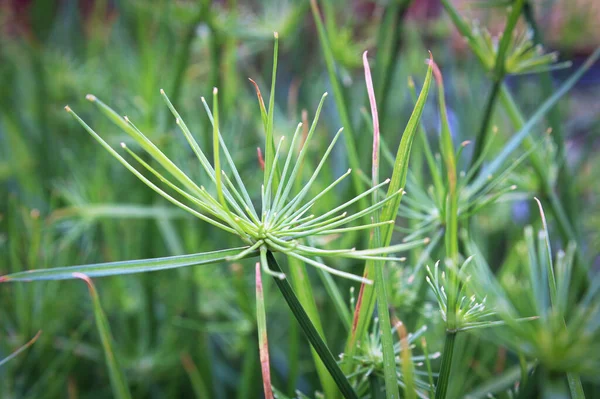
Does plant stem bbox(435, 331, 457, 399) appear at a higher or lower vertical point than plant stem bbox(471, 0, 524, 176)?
lower

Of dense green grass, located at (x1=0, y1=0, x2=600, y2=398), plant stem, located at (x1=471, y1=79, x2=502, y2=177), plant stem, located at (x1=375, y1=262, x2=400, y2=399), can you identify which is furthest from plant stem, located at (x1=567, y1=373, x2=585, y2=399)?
plant stem, located at (x1=471, y1=79, x2=502, y2=177)

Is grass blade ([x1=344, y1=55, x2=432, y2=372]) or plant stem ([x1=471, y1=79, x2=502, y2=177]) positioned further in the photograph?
plant stem ([x1=471, y1=79, x2=502, y2=177])

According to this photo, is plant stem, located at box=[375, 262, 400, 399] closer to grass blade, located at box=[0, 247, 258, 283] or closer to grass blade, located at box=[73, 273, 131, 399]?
grass blade, located at box=[0, 247, 258, 283]

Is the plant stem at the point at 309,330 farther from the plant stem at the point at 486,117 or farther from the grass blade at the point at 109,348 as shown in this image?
the plant stem at the point at 486,117

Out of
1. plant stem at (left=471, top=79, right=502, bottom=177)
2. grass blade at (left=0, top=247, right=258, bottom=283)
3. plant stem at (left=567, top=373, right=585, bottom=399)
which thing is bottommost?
plant stem at (left=567, top=373, right=585, bottom=399)

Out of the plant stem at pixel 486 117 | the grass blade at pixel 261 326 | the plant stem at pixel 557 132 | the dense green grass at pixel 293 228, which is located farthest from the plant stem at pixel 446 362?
the plant stem at pixel 557 132

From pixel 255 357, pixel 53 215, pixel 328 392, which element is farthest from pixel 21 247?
pixel 328 392

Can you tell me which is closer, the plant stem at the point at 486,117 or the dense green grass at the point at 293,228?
the dense green grass at the point at 293,228

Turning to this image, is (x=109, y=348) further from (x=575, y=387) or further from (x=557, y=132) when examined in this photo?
(x=557, y=132)
